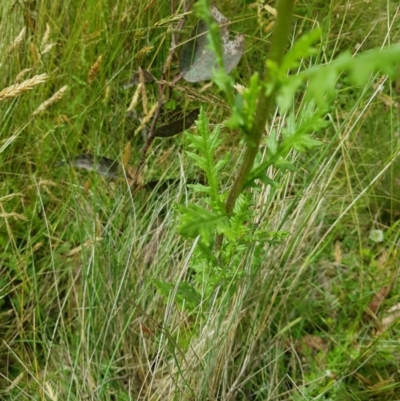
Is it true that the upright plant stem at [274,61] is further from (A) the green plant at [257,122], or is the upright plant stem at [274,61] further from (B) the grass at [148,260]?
(B) the grass at [148,260]

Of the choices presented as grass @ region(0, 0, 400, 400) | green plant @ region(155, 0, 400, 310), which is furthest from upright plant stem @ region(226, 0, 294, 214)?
grass @ region(0, 0, 400, 400)

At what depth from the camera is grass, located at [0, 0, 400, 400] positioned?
1122 mm

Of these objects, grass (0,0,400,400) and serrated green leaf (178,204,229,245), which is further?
grass (0,0,400,400)

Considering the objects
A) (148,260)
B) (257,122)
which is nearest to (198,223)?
(257,122)

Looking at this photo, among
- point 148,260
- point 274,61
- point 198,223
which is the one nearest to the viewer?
point 274,61

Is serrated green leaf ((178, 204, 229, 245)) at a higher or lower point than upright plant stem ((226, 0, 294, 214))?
lower

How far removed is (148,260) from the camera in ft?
4.36

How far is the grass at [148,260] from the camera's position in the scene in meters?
1.12

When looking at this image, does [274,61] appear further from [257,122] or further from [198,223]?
[198,223]

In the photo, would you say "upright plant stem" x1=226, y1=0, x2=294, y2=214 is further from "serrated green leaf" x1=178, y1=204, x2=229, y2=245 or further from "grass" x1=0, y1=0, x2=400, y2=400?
"grass" x1=0, y1=0, x2=400, y2=400

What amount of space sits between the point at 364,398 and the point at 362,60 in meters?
0.99

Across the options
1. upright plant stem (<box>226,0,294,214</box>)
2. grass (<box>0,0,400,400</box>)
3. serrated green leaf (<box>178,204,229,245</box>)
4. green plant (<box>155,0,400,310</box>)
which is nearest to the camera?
green plant (<box>155,0,400,310</box>)

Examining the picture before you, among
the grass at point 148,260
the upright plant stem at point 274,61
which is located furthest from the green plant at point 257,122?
the grass at point 148,260

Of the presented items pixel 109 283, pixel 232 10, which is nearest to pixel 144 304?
pixel 109 283
